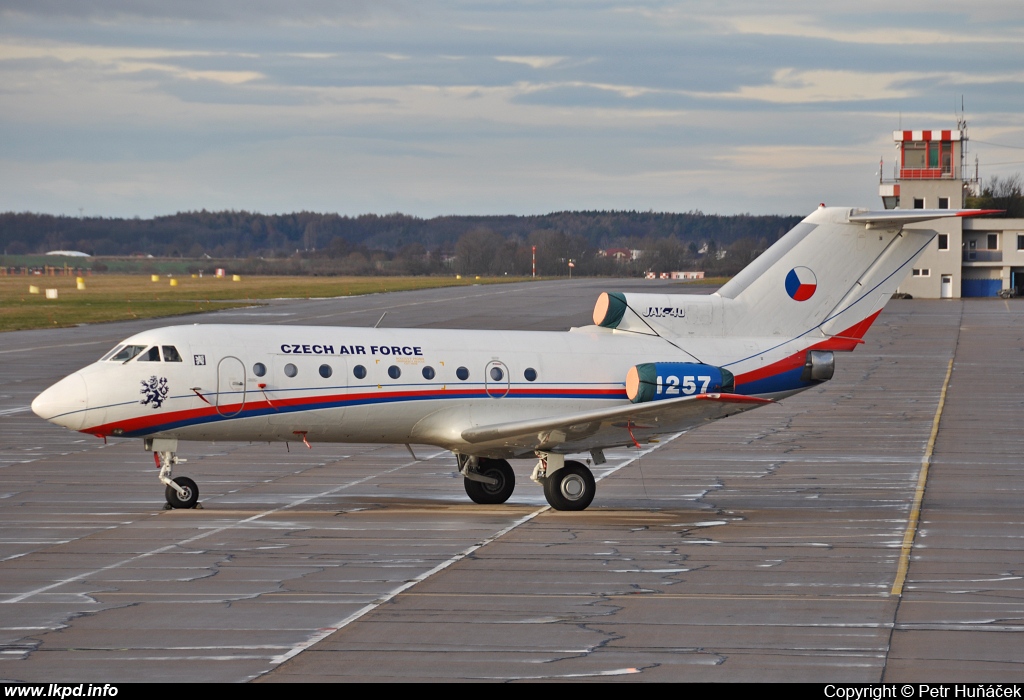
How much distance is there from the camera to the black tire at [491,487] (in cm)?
2544

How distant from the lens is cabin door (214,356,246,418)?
23.5m

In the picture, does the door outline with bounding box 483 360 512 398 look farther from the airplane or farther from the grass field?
the grass field

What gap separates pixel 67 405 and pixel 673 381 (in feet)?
36.9

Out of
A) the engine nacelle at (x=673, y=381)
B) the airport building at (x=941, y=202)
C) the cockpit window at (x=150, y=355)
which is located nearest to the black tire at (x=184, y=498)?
the cockpit window at (x=150, y=355)

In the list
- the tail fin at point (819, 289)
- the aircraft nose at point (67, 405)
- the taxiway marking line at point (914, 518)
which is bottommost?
the taxiway marking line at point (914, 518)

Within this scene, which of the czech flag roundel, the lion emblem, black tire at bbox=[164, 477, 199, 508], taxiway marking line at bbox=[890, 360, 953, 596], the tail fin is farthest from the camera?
the czech flag roundel

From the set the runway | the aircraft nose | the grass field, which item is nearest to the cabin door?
the runway

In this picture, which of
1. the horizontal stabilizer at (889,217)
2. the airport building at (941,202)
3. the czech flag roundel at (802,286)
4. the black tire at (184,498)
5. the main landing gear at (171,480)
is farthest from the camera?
the airport building at (941,202)

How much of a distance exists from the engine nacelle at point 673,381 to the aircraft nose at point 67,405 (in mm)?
10216

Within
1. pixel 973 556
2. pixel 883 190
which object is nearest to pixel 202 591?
pixel 973 556

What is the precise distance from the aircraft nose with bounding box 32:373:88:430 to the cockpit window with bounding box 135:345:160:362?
111 centimetres

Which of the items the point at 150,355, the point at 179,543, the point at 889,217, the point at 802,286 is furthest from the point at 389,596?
the point at 889,217

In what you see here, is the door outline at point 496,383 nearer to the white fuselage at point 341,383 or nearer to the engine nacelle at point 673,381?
the white fuselage at point 341,383
